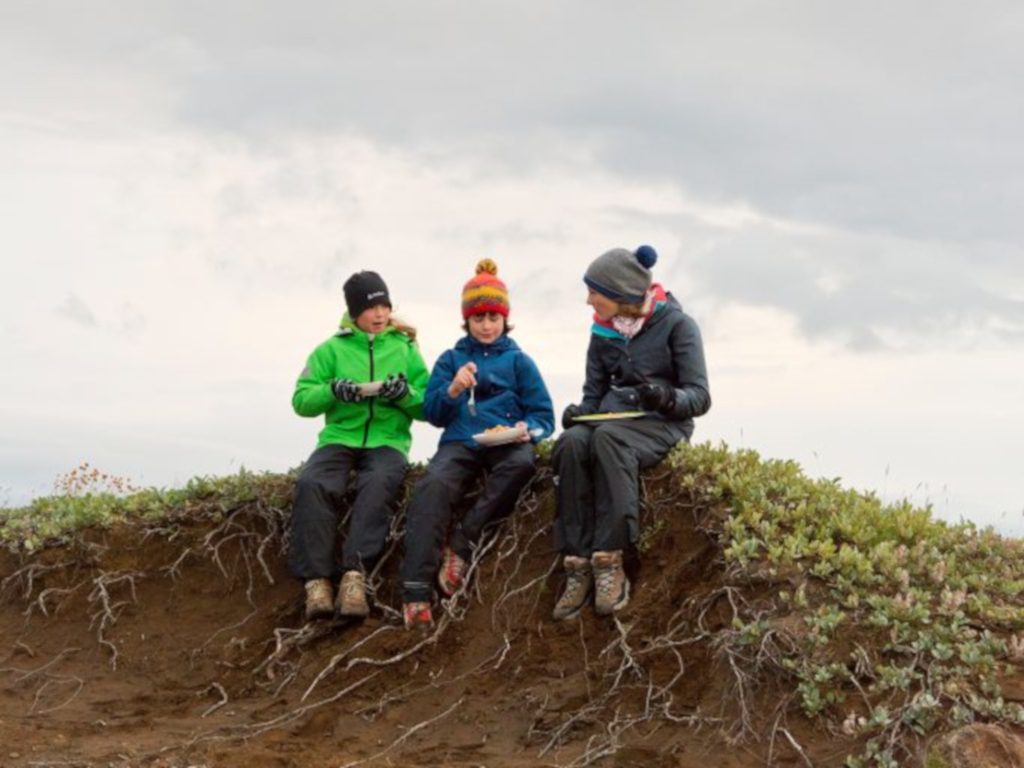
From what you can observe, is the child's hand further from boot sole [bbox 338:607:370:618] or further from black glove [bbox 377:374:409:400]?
boot sole [bbox 338:607:370:618]

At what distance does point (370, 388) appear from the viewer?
404 inches

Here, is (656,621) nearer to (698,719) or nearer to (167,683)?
(698,719)

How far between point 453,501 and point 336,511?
1130 mm

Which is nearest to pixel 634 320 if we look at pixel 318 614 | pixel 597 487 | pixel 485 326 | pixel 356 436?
pixel 485 326

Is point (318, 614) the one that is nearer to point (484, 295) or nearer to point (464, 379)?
point (464, 379)

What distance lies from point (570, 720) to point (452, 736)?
79 cm

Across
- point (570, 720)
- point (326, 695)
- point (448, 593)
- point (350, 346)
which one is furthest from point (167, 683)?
point (570, 720)

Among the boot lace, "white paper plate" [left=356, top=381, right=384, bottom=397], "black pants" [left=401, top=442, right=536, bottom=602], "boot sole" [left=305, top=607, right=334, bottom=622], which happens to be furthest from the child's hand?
"boot sole" [left=305, top=607, right=334, bottom=622]

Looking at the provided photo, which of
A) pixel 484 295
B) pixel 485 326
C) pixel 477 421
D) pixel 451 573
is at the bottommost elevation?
pixel 451 573

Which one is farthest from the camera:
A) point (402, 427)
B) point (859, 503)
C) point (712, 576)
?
point (402, 427)

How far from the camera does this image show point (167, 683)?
10.3 meters

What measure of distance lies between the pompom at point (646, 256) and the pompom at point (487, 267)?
1194mm

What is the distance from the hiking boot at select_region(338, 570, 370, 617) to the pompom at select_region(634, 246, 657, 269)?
3274mm

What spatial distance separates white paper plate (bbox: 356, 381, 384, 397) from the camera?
10227mm
